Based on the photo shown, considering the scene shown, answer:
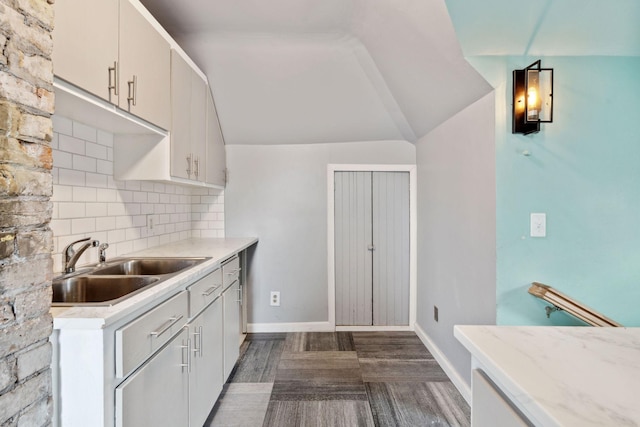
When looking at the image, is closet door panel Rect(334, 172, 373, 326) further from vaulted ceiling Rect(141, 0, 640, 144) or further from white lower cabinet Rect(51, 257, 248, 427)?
white lower cabinet Rect(51, 257, 248, 427)

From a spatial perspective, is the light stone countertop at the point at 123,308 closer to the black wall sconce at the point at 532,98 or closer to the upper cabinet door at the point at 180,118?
the upper cabinet door at the point at 180,118

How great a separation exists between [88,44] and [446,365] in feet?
9.49

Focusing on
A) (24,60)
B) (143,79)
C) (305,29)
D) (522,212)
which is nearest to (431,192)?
(522,212)

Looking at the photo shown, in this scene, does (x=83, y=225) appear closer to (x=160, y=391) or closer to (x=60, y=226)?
(x=60, y=226)

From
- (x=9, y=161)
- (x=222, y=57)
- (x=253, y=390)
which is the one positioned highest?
(x=222, y=57)

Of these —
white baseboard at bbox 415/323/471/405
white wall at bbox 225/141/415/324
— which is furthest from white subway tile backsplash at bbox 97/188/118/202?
white baseboard at bbox 415/323/471/405

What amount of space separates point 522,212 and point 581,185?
347 mm

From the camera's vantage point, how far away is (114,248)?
1.99m

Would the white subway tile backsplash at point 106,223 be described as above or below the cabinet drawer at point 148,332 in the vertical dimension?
above

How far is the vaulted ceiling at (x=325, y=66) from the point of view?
197 centimetres

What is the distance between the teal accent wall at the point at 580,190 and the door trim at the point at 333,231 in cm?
154

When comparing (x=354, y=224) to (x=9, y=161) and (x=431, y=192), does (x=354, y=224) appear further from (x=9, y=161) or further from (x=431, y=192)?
(x=9, y=161)

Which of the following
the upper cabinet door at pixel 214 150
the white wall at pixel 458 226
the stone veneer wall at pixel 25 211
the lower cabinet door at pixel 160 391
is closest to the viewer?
the stone veneer wall at pixel 25 211

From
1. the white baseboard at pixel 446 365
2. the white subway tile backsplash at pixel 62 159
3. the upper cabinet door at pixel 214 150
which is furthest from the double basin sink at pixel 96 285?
the white baseboard at pixel 446 365
